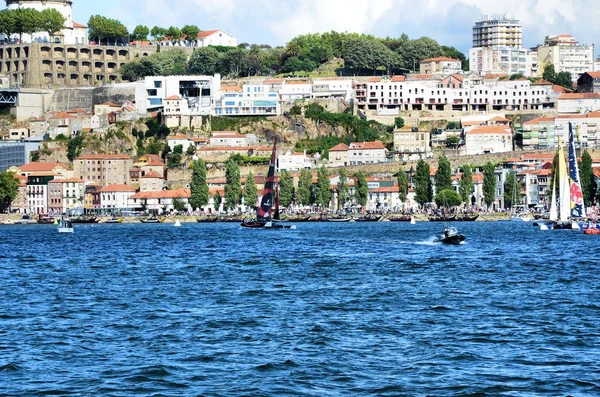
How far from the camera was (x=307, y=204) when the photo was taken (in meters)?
115

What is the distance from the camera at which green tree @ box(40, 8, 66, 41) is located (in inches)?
5625

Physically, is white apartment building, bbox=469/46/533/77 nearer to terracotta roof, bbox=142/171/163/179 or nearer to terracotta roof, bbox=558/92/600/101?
terracotta roof, bbox=558/92/600/101

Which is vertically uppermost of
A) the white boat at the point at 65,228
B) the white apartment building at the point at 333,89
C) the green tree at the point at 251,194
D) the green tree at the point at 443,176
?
the white apartment building at the point at 333,89

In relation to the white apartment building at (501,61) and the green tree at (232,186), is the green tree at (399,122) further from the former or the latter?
the green tree at (232,186)

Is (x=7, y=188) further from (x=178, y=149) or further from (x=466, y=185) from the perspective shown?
(x=466, y=185)

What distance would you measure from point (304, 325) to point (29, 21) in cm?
11789

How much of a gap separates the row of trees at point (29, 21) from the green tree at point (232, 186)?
39.8 metres

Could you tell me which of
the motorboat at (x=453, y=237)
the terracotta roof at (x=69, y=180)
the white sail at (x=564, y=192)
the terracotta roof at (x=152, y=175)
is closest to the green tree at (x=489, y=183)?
the white sail at (x=564, y=192)

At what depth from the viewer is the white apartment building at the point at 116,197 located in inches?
4855

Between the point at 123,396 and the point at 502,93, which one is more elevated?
the point at 502,93

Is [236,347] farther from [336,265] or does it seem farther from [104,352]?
[336,265]

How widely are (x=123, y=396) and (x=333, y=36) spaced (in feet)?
448

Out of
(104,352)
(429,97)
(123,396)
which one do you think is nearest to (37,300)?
(104,352)

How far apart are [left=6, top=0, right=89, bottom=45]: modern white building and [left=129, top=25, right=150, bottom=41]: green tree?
8.47 m
